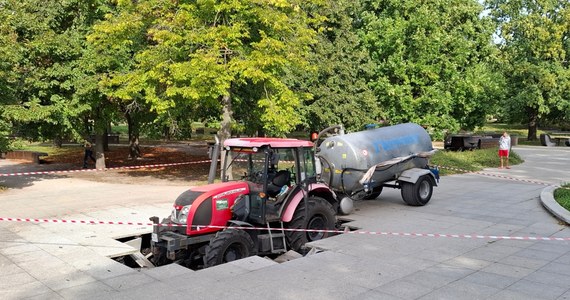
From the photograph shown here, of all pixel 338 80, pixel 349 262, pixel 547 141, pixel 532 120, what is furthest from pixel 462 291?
pixel 532 120

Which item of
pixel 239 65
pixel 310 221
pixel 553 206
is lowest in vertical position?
pixel 553 206

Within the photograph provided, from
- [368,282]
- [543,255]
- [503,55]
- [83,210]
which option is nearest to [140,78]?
[83,210]

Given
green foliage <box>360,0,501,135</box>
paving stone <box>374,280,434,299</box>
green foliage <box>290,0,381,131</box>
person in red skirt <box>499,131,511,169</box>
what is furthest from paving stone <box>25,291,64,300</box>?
green foliage <box>360,0,501,135</box>

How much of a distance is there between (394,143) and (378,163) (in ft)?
3.11

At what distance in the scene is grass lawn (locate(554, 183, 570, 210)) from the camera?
1165cm

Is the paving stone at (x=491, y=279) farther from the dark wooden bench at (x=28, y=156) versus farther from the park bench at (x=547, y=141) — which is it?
the park bench at (x=547, y=141)

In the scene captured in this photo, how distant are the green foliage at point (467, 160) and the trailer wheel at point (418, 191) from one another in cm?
674

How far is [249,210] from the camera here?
810 cm

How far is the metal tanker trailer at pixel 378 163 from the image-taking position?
11242 millimetres

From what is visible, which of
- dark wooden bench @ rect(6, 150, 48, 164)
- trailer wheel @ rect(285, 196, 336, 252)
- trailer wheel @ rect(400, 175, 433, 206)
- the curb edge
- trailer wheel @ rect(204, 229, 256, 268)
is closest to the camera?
trailer wheel @ rect(204, 229, 256, 268)

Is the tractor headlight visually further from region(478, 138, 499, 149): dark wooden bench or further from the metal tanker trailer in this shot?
region(478, 138, 499, 149): dark wooden bench

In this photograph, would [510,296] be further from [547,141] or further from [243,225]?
[547,141]

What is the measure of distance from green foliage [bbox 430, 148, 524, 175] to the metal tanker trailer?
6.79 meters

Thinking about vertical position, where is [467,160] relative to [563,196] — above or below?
above
